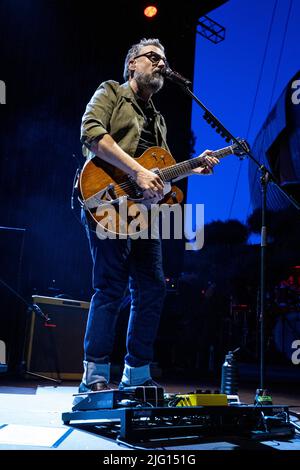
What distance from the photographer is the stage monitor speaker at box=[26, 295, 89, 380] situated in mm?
4934

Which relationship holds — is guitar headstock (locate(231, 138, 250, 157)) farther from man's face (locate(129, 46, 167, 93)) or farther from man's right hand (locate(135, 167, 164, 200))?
man's right hand (locate(135, 167, 164, 200))

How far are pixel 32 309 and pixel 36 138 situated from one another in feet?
10.3

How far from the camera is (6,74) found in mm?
6602

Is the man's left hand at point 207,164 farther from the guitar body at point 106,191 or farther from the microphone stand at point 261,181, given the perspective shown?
the guitar body at point 106,191

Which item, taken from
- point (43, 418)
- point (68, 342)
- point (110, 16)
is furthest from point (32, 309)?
point (110, 16)

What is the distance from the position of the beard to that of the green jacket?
0.07m

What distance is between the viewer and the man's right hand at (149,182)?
2.38 m

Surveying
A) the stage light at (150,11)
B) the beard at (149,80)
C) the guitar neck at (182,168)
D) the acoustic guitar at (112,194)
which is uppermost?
the stage light at (150,11)

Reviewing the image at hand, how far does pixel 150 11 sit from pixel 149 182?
599 centimetres

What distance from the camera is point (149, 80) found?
273 centimetres

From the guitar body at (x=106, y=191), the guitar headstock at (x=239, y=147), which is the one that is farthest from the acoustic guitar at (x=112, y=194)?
the guitar headstock at (x=239, y=147)

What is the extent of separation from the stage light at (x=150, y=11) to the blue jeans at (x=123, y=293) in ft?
19.5

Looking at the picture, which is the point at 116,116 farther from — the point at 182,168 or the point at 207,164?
the point at 207,164

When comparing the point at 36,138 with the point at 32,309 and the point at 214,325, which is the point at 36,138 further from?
the point at 214,325
